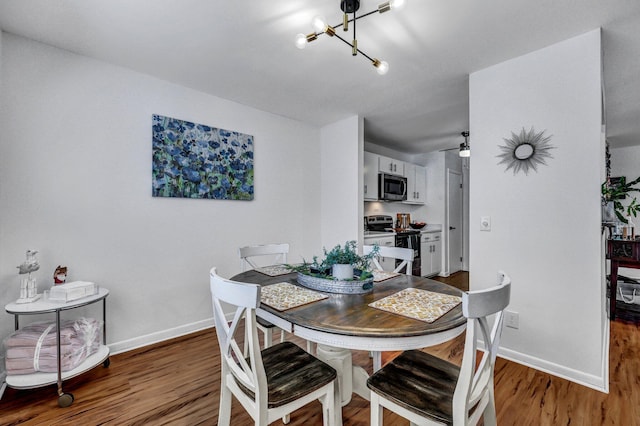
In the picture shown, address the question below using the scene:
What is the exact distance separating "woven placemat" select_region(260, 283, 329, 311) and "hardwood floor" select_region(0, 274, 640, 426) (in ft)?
2.49

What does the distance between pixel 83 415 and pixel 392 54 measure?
3.22m

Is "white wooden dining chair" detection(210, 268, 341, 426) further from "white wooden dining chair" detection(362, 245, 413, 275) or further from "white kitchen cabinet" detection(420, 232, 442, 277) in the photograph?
"white kitchen cabinet" detection(420, 232, 442, 277)

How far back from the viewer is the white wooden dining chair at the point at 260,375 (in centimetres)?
109

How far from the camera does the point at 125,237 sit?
2480 mm

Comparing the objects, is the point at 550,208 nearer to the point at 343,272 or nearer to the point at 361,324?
the point at 343,272

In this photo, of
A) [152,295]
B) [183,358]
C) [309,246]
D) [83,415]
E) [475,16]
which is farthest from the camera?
[309,246]

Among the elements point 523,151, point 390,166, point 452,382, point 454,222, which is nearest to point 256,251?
point 452,382

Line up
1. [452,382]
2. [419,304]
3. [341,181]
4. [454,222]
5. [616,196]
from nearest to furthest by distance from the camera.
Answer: [452,382] → [419,304] → [616,196] → [341,181] → [454,222]

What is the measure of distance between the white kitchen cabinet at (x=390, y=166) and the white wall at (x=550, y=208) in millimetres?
2101

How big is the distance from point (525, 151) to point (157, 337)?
356 cm

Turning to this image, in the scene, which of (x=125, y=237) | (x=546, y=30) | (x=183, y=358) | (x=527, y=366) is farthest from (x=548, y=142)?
(x=125, y=237)

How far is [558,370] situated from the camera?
208 cm

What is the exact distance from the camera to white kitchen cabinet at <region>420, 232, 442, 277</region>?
16.1ft

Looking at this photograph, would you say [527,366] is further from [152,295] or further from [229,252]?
[152,295]
